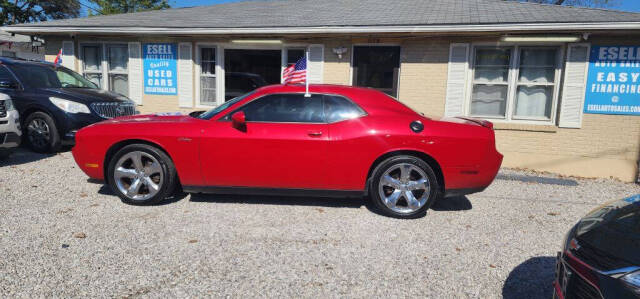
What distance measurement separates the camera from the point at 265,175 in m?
4.63

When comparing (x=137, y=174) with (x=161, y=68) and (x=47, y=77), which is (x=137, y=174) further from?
(x=161, y=68)

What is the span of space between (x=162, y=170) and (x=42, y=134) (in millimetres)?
4460

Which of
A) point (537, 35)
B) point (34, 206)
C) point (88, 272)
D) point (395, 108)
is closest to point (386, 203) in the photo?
point (395, 108)

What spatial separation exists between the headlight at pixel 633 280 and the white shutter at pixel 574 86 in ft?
22.4

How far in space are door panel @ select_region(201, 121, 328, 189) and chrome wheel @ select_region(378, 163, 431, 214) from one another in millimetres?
714

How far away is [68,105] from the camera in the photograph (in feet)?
24.8

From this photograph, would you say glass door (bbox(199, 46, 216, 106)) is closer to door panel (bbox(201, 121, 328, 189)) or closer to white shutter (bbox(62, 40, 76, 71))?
white shutter (bbox(62, 40, 76, 71))

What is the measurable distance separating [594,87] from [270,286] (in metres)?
7.29

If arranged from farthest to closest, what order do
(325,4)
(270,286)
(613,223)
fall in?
(325,4), (270,286), (613,223)

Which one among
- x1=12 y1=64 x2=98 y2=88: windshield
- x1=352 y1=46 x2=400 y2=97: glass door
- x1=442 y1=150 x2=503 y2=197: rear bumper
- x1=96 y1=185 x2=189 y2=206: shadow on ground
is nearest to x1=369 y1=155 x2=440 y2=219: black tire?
x1=442 y1=150 x2=503 y2=197: rear bumper

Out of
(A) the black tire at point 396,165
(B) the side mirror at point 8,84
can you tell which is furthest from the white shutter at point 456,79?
(B) the side mirror at point 8,84

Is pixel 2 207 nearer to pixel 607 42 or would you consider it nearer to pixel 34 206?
pixel 34 206

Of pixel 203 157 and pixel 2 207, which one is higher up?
pixel 203 157

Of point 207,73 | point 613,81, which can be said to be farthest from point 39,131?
point 613,81
